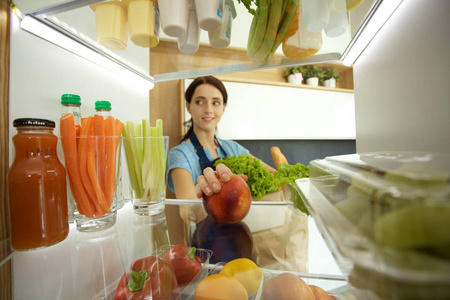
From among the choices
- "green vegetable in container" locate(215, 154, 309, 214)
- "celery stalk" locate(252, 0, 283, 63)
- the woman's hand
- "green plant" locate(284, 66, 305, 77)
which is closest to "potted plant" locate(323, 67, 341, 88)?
"green plant" locate(284, 66, 305, 77)

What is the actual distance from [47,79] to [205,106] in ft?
3.31

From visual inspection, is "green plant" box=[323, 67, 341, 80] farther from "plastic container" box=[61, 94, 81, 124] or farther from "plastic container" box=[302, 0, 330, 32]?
"plastic container" box=[61, 94, 81, 124]

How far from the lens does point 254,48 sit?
0.55 metres

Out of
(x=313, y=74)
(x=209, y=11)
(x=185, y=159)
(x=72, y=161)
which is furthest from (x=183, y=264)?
(x=313, y=74)

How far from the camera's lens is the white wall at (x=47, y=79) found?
0.42 meters

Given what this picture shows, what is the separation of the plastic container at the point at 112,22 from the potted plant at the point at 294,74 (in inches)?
59.8

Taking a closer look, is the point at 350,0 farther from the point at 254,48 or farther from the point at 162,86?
the point at 162,86

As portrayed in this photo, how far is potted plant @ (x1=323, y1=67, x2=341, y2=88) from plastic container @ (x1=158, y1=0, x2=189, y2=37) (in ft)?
5.46

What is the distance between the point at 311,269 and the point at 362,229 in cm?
15

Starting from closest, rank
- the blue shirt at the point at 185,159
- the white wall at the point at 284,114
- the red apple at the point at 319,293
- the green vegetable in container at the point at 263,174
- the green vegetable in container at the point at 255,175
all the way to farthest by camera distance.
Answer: the red apple at the point at 319,293, the green vegetable in container at the point at 263,174, the green vegetable in container at the point at 255,175, the blue shirt at the point at 185,159, the white wall at the point at 284,114

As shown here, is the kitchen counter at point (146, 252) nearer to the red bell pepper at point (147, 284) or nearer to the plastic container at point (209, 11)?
the red bell pepper at point (147, 284)

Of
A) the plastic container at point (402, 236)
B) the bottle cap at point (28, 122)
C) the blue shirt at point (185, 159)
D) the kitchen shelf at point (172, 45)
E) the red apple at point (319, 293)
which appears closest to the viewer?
the plastic container at point (402, 236)

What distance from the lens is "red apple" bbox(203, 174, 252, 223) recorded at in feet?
1.42

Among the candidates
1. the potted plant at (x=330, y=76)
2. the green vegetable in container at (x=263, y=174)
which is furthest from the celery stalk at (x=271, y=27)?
the potted plant at (x=330, y=76)
